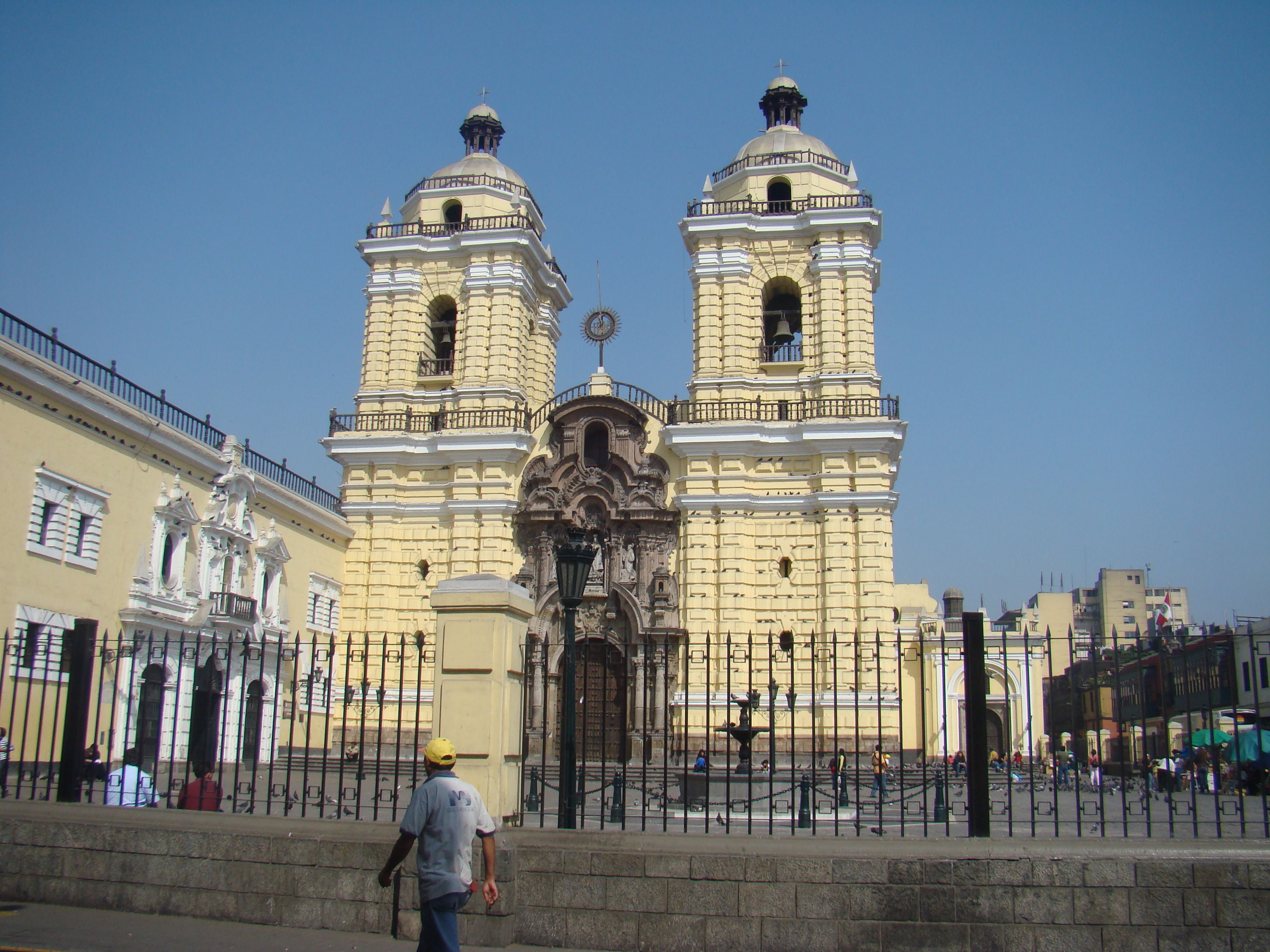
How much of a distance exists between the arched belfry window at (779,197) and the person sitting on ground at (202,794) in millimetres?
21271

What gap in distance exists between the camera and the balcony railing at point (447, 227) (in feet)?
95.9

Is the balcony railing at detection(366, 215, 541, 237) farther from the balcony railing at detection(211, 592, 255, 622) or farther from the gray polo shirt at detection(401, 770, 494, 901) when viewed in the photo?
the gray polo shirt at detection(401, 770, 494, 901)

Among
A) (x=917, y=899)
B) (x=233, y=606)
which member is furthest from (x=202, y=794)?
(x=233, y=606)

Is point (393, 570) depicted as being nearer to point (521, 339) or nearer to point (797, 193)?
point (521, 339)

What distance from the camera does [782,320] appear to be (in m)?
28.2

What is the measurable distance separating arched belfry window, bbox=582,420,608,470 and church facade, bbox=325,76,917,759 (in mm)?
86

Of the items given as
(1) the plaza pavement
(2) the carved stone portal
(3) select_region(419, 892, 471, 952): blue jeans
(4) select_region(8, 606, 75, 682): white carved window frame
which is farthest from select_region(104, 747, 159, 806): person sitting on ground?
(2) the carved stone portal

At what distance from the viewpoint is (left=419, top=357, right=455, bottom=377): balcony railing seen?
29312 millimetres

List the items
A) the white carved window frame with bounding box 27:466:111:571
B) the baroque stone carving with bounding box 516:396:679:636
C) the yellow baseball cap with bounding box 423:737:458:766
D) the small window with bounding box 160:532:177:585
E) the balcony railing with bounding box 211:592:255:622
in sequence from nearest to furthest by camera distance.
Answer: the yellow baseball cap with bounding box 423:737:458:766, the white carved window frame with bounding box 27:466:111:571, the small window with bounding box 160:532:177:585, the balcony railing with bounding box 211:592:255:622, the baroque stone carving with bounding box 516:396:679:636

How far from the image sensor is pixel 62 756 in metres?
9.73

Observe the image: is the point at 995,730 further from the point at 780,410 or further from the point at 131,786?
the point at 131,786

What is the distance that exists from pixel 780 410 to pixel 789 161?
6.76m

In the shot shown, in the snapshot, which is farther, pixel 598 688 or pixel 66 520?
pixel 598 688

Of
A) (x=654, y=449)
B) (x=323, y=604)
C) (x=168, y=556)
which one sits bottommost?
(x=323, y=604)
